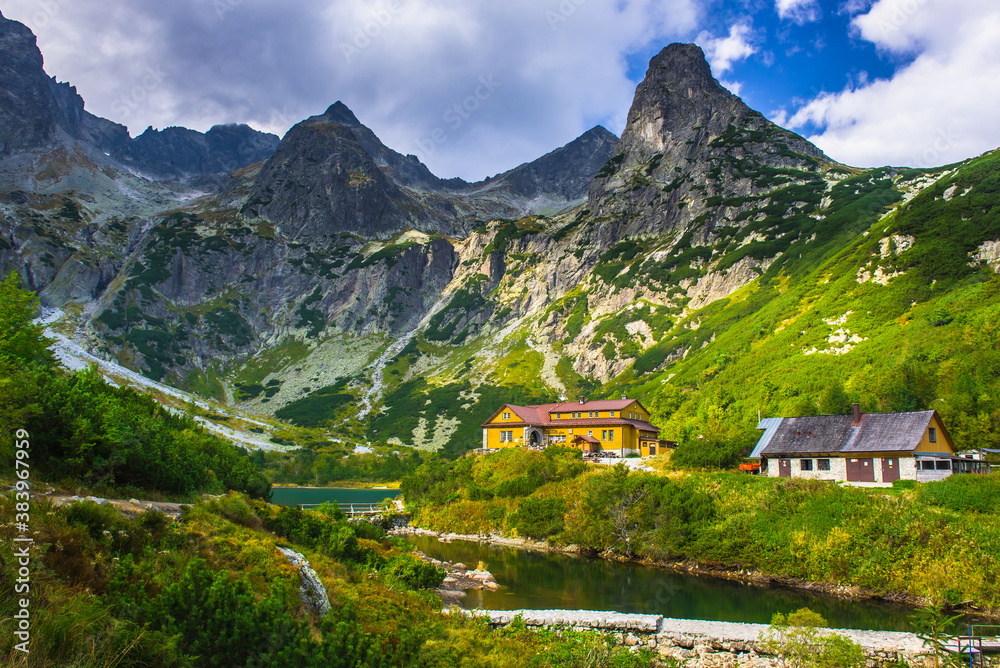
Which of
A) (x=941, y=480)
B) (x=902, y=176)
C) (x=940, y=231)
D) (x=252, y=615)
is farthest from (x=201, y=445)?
(x=902, y=176)

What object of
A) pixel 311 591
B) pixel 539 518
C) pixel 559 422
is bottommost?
pixel 539 518

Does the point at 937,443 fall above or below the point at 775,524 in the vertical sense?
above

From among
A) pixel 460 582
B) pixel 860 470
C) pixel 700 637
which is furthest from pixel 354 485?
pixel 700 637

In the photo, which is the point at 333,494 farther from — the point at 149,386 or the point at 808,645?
the point at 808,645

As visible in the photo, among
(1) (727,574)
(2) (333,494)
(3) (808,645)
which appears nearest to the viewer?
(3) (808,645)

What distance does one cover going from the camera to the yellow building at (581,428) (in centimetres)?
7031

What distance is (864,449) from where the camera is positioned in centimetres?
4300

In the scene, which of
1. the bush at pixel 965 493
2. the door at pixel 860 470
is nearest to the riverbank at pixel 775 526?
the bush at pixel 965 493

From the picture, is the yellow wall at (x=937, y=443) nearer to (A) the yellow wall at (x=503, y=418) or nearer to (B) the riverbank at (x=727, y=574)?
(B) the riverbank at (x=727, y=574)

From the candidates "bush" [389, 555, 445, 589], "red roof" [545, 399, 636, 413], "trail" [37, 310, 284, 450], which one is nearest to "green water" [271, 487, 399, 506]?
"trail" [37, 310, 284, 450]

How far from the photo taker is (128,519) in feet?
40.2

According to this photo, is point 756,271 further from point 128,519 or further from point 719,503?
point 128,519

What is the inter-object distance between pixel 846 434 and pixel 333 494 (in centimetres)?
9288

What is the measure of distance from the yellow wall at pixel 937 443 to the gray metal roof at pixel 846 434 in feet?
1.55
